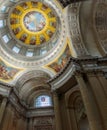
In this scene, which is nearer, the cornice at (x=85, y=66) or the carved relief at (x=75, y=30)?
the cornice at (x=85, y=66)

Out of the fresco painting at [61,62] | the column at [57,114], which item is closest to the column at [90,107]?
the column at [57,114]

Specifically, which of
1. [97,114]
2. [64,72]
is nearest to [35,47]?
[64,72]

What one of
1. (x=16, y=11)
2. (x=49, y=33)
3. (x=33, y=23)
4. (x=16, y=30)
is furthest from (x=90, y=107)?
(x=16, y=11)

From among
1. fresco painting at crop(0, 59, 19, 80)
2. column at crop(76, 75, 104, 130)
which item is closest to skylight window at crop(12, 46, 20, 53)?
fresco painting at crop(0, 59, 19, 80)

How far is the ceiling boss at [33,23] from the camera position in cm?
1852

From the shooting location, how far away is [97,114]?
8.05 m

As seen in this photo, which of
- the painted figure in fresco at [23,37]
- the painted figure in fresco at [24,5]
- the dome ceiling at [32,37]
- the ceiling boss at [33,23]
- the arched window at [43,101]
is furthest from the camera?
the painted figure in fresco at [23,37]

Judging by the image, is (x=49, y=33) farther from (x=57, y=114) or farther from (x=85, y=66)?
(x=57, y=114)

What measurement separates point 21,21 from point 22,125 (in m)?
13.2

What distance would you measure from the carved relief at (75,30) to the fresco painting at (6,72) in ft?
23.8

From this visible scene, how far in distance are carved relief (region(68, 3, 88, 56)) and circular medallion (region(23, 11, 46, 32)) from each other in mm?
8138

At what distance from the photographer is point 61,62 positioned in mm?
14688

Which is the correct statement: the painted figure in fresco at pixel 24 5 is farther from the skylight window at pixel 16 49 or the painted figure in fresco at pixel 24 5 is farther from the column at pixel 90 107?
the column at pixel 90 107

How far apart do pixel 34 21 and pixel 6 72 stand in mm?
8937
